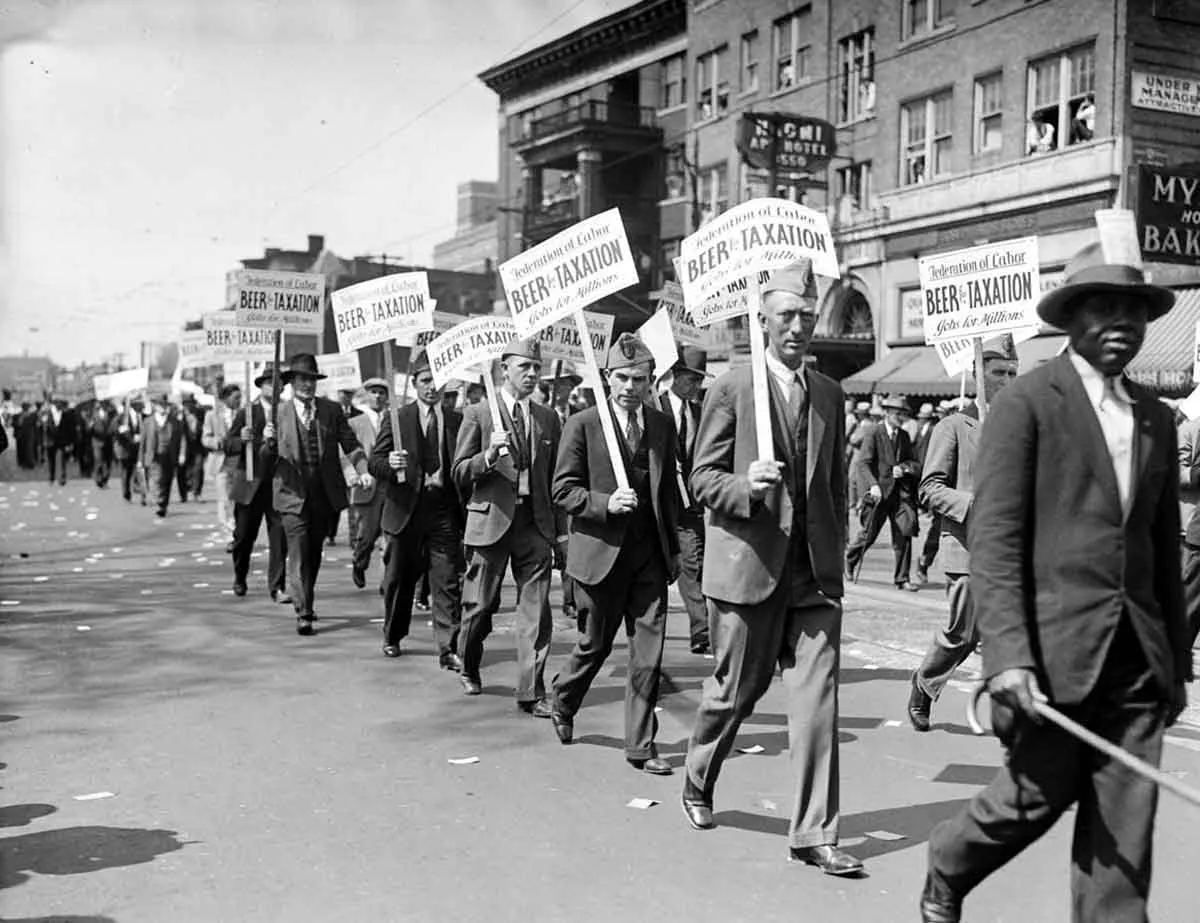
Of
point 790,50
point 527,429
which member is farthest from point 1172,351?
point 527,429

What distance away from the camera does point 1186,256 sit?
41.5 feet

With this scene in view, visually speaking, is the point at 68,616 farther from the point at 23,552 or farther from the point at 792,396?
the point at 792,396

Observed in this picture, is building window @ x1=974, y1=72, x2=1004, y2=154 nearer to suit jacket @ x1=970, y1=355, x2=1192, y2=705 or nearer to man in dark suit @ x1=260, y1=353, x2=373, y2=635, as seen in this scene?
man in dark suit @ x1=260, y1=353, x2=373, y2=635

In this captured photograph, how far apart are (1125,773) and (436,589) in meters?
6.01

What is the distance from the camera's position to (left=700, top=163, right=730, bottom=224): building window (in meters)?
36.9

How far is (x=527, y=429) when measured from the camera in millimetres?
8328

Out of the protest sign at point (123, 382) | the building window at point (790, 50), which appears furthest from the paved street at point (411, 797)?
the building window at point (790, 50)

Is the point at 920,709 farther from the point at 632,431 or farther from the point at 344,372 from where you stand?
the point at 344,372

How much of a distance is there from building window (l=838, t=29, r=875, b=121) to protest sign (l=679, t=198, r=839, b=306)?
25.1 metres

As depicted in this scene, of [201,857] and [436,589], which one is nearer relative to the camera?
[201,857]

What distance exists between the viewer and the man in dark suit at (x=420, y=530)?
9.09 meters

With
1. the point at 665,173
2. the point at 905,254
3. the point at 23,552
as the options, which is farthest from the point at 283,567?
the point at 665,173

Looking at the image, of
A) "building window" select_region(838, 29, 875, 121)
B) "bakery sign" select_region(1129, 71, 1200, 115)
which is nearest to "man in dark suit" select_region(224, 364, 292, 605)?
"bakery sign" select_region(1129, 71, 1200, 115)

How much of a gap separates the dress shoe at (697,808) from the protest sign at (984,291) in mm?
4095
